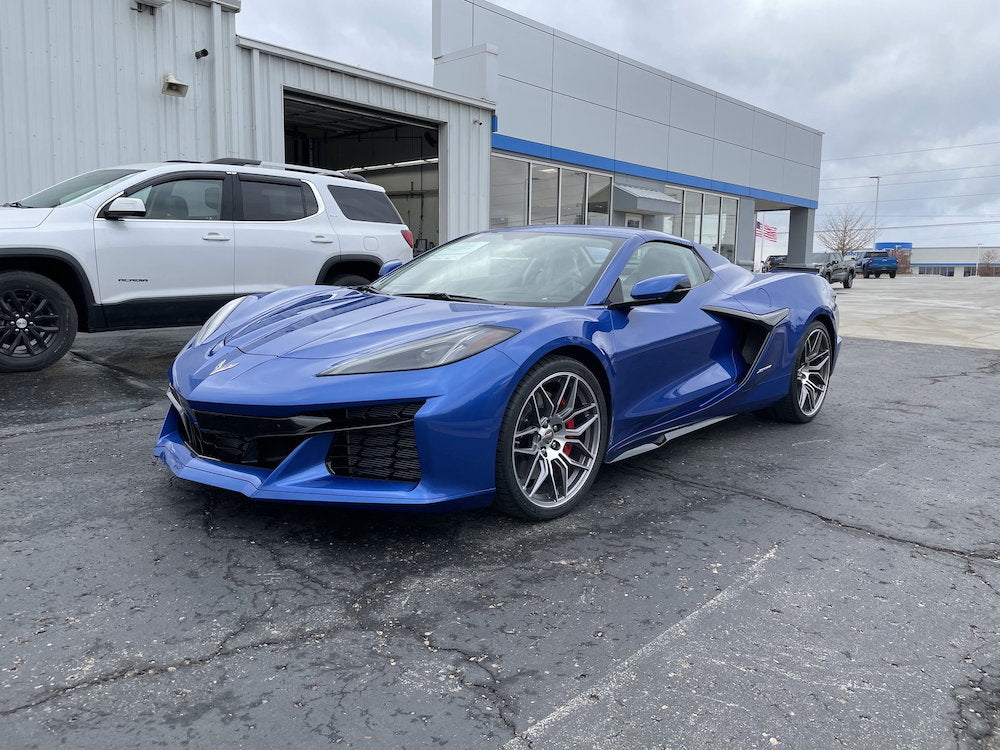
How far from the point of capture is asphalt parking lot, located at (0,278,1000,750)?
1.93m

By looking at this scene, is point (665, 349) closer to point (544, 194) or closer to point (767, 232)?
point (544, 194)

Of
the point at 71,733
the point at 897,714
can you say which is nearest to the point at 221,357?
the point at 71,733

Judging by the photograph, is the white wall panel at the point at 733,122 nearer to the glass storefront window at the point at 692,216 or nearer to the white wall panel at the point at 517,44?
the glass storefront window at the point at 692,216

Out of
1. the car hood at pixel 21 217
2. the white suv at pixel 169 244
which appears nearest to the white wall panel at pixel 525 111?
the white suv at pixel 169 244

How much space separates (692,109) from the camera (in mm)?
24828

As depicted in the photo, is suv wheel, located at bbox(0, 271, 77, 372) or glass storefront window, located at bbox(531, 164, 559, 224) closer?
suv wheel, located at bbox(0, 271, 77, 372)

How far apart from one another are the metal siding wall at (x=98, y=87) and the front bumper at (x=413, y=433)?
27.0 feet

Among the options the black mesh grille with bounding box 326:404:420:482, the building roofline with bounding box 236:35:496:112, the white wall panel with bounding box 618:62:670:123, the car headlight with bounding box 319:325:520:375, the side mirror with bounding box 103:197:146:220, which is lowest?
the black mesh grille with bounding box 326:404:420:482

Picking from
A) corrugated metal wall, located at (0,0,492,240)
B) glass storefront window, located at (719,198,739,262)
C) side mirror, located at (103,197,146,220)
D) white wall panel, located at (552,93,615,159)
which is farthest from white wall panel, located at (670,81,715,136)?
side mirror, located at (103,197,146,220)

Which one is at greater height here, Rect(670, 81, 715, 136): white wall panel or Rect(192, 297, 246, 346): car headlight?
Rect(670, 81, 715, 136): white wall panel

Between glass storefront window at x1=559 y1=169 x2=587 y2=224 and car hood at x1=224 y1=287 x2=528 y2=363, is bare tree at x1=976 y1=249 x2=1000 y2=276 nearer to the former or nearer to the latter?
glass storefront window at x1=559 y1=169 x2=587 y2=224

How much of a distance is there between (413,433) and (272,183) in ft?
17.6

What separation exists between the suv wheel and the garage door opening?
14.5m

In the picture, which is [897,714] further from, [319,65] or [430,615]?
[319,65]
